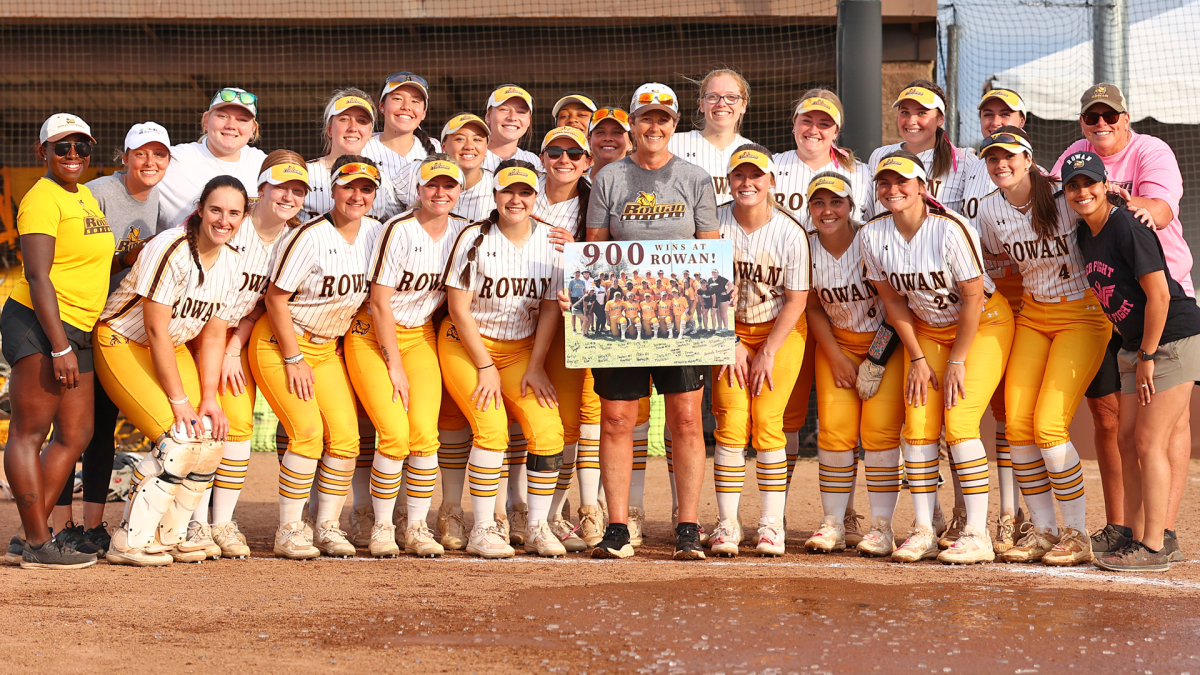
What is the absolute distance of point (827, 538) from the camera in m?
5.24

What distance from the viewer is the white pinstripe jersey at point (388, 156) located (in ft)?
18.9

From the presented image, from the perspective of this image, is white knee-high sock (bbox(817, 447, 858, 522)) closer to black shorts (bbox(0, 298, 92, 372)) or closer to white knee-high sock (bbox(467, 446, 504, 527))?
white knee-high sock (bbox(467, 446, 504, 527))

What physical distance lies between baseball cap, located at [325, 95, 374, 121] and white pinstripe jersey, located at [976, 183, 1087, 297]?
9.82 ft

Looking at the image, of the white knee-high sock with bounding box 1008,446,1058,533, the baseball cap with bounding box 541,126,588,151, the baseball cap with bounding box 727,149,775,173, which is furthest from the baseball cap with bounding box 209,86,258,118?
the white knee-high sock with bounding box 1008,446,1058,533

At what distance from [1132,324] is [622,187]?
2.26 m

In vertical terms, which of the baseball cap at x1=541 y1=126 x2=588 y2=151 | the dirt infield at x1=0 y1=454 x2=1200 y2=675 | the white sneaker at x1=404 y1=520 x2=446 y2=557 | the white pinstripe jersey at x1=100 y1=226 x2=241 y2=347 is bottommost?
the dirt infield at x1=0 y1=454 x2=1200 y2=675

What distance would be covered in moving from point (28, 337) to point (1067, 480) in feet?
14.7

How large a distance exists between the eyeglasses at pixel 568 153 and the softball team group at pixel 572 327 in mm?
11

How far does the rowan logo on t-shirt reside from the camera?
509cm

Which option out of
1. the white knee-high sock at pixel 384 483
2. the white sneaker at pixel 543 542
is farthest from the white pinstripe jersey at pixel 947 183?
the white knee-high sock at pixel 384 483

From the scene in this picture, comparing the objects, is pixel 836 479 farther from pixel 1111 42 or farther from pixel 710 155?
pixel 1111 42

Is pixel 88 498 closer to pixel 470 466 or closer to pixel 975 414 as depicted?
pixel 470 466

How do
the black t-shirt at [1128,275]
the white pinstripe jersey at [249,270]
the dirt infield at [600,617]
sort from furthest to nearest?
the white pinstripe jersey at [249,270] < the black t-shirt at [1128,275] < the dirt infield at [600,617]

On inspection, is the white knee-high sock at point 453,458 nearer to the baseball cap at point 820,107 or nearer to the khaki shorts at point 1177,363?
the baseball cap at point 820,107
